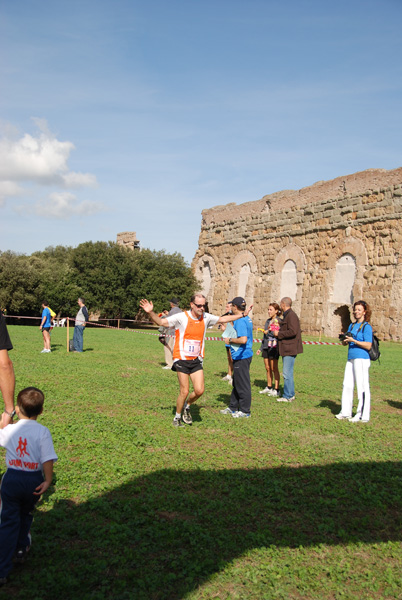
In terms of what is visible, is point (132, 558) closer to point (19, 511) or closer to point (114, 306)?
point (19, 511)

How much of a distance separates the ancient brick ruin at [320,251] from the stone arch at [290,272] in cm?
6

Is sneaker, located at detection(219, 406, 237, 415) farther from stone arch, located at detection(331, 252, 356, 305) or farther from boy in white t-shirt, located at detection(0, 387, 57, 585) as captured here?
stone arch, located at detection(331, 252, 356, 305)

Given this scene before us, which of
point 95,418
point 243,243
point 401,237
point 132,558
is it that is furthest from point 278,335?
point 243,243

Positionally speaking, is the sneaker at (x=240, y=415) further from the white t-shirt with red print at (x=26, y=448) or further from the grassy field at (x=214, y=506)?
the white t-shirt with red print at (x=26, y=448)

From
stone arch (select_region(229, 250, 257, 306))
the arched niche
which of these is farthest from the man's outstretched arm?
stone arch (select_region(229, 250, 257, 306))

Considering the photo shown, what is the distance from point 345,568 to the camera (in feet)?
12.1

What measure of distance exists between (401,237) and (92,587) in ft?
73.9

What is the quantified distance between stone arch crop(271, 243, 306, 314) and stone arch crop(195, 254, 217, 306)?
591 centimetres

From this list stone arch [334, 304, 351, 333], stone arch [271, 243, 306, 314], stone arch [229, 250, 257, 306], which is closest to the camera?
stone arch [334, 304, 351, 333]

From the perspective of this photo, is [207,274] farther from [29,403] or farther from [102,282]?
[29,403]

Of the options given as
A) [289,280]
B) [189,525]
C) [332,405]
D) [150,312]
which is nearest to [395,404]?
[332,405]

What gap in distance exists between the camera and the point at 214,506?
4566 millimetres

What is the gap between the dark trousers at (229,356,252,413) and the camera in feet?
26.3

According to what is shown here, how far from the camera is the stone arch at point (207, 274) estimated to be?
3438 cm
